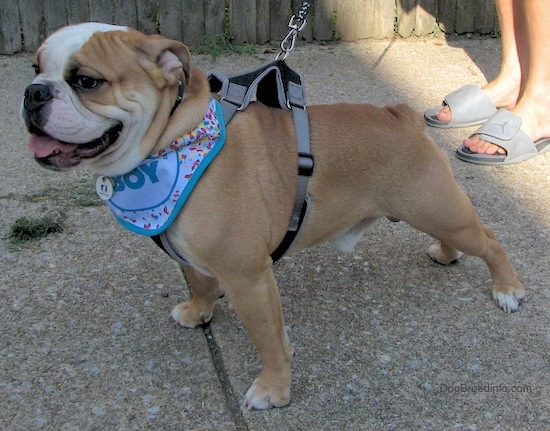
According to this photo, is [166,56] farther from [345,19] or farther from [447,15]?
[447,15]

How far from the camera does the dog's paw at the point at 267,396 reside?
273cm

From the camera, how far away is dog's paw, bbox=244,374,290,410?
2.73 m

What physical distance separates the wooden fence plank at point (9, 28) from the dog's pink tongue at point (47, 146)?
148 inches

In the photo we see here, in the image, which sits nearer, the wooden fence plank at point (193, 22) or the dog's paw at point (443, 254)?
the dog's paw at point (443, 254)

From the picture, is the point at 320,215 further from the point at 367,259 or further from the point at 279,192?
the point at 367,259

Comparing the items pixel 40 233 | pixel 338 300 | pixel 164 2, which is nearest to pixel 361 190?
pixel 338 300

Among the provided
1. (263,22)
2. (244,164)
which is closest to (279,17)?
(263,22)

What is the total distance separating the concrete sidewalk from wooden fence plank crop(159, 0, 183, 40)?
2.11 meters

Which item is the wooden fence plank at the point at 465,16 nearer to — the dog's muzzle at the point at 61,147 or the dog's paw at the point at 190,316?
the dog's paw at the point at 190,316

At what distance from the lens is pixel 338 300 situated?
3318 millimetres

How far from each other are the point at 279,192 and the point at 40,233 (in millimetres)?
1583

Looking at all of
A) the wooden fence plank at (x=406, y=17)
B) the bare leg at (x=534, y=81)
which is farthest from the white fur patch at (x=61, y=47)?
the wooden fence plank at (x=406, y=17)

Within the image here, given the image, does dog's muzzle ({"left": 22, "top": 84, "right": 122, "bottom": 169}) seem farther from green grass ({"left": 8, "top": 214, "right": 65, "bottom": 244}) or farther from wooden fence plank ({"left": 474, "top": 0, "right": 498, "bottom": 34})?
wooden fence plank ({"left": 474, "top": 0, "right": 498, "bottom": 34})

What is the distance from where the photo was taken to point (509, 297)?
3.23m
